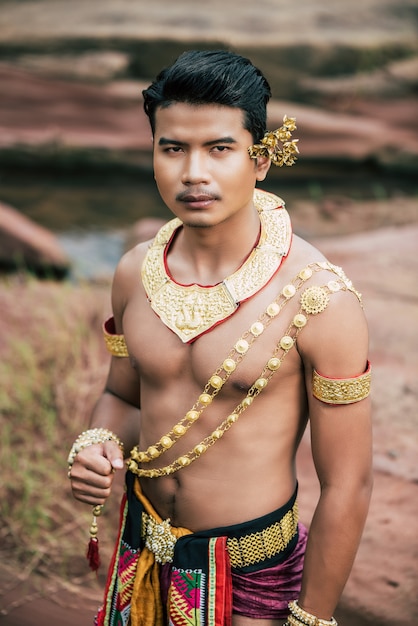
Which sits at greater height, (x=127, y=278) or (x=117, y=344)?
(x=127, y=278)

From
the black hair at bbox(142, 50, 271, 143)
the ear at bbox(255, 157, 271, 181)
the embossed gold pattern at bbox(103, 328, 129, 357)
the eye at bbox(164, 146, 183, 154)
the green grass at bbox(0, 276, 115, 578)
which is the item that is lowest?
the green grass at bbox(0, 276, 115, 578)

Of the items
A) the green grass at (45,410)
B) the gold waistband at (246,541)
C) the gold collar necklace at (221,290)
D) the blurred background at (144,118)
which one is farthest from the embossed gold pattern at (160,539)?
the blurred background at (144,118)

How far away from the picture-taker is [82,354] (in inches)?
163

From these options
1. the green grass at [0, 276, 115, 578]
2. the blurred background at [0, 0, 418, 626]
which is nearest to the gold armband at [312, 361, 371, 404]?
the green grass at [0, 276, 115, 578]

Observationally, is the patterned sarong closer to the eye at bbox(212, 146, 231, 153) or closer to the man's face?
the man's face

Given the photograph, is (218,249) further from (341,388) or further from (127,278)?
(341,388)

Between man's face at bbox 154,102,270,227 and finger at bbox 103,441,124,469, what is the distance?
55 centimetres

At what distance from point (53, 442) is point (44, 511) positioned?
41 centimetres

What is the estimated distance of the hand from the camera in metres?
1.74

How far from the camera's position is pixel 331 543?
5.35 ft

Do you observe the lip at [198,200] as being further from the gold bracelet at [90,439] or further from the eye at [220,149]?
the gold bracelet at [90,439]

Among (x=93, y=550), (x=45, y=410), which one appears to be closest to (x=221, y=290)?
(x=93, y=550)

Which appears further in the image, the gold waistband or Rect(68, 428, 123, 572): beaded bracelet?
Rect(68, 428, 123, 572): beaded bracelet

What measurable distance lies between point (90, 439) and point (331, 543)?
59 cm
